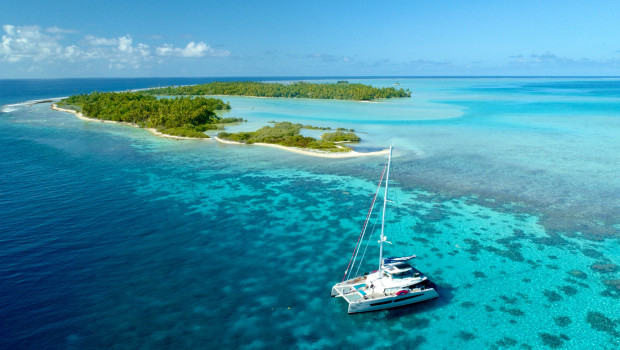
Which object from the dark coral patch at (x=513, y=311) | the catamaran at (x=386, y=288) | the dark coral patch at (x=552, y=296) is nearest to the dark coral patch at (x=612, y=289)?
the dark coral patch at (x=552, y=296)

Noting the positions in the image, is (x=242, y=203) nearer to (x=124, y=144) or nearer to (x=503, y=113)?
(x=124, y=144)

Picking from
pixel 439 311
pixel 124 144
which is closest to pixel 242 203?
pixel 439 311

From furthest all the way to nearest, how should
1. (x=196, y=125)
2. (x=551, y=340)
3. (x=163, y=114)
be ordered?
(x=163, y=114)
(x=196, y=125)
(x=551, y=340)

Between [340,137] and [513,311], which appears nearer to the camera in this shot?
[513,311]

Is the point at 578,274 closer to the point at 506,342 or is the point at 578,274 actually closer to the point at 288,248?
the point at 506,342

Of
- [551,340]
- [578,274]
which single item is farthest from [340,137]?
[551,340]

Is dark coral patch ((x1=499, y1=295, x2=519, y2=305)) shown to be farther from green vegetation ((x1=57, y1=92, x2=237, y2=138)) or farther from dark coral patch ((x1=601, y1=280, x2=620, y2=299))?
green vegetation ((x1=57, y1=92, x2=237, y2=138))

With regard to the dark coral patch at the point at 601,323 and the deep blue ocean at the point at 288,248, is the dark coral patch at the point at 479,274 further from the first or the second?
the dark coral patch at the point at 601,323
